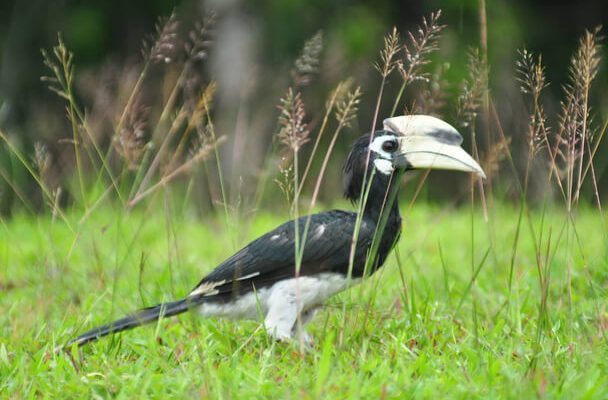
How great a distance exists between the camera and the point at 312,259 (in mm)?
3438

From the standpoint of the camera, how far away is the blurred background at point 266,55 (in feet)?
28.5

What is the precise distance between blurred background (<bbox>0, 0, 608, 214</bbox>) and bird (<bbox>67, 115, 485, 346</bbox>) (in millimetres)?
3570

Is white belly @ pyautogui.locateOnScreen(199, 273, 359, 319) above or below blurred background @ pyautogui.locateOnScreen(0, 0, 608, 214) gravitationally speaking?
below

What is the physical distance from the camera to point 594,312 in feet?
11.8

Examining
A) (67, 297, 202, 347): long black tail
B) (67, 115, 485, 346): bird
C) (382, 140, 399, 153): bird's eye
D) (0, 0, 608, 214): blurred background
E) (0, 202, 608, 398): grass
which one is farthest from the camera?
(0, 0, 608, 214): blurred background

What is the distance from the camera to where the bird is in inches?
135

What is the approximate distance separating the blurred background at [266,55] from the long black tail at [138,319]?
147 inches

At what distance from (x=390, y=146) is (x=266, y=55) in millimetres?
6886

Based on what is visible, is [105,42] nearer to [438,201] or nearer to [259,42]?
[259,42]

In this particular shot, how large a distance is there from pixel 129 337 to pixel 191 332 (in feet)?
0.81

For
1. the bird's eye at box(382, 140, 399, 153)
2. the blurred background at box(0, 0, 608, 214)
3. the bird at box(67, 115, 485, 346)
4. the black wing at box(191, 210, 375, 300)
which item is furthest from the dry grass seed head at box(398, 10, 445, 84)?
the blurred background at box(0, 0, 608, 214)

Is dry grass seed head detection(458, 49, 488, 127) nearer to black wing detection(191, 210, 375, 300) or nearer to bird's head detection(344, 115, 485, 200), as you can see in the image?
bird's head detection(344, 115, 485, 200)

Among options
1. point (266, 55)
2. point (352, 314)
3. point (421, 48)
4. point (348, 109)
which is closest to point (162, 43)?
point (348, 109)

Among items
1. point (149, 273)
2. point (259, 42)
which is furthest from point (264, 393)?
point (259, 42)
